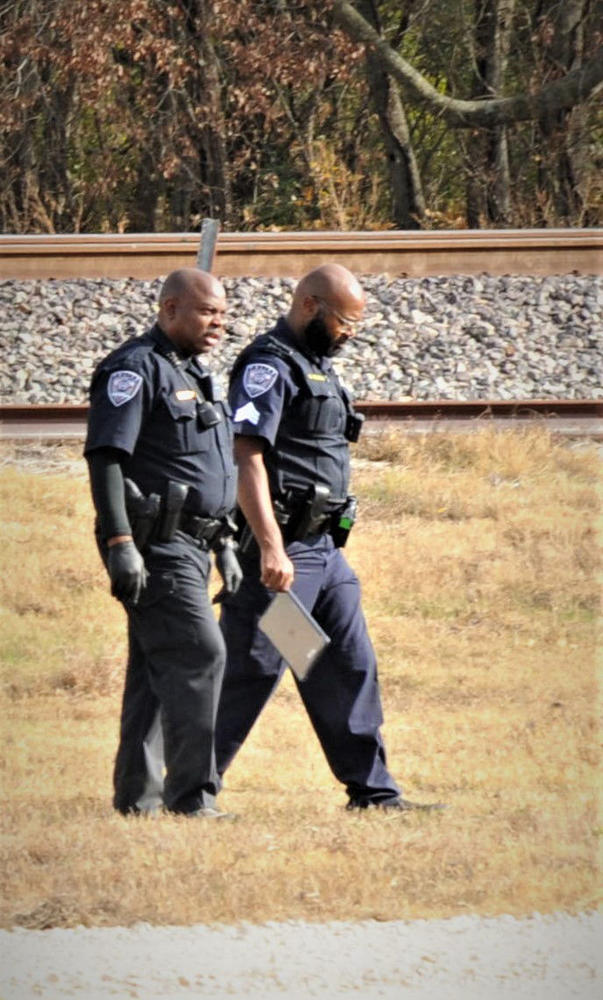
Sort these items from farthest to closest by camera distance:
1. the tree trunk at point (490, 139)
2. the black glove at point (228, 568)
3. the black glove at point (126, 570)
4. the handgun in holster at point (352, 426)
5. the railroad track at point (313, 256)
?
the tree trunk at point (490, 139), the railroad track at point (313, 256), the handgun in holster at point (352, 426), the black glove at point (228, 568), the black glove at point (126, 570)

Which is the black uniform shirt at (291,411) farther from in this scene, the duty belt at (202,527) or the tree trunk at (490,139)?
the tree trunk at (490,139)

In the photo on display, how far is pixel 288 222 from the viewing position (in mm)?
15906

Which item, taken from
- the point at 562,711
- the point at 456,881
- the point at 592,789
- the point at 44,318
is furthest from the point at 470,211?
the point at 456,881

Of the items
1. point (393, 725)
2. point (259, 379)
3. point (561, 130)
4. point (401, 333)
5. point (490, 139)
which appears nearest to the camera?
point (259, 379)

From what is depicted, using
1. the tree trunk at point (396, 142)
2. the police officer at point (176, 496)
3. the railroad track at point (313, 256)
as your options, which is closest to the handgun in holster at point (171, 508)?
the police officer at point (176, 496)

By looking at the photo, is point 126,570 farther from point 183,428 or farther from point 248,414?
point 248,414

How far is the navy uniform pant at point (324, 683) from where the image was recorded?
4.78 metres

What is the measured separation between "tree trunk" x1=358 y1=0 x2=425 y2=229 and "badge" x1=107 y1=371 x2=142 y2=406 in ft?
37.6

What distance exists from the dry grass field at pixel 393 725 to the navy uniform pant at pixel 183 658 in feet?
0.47

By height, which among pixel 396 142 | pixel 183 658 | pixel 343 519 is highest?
pixel 396 142

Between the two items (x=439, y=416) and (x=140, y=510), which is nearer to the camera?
(x=140, y=510)

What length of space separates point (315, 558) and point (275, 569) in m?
0.32

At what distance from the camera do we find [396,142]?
16.1 m

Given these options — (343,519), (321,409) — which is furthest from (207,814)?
(321,409)
